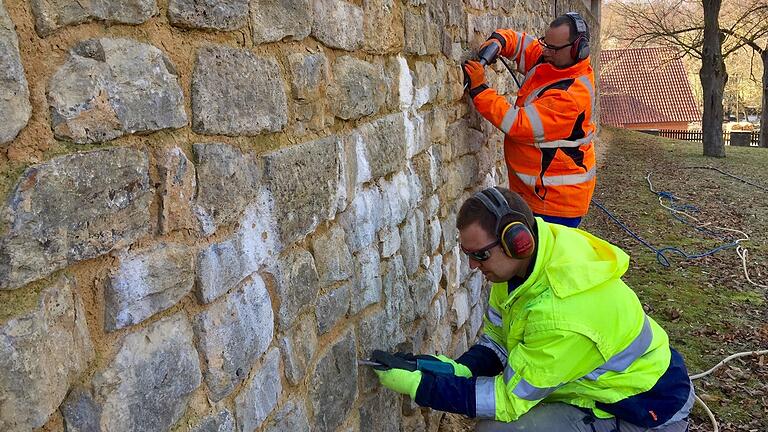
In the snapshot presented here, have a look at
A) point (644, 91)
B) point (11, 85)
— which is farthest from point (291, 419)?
point (644, 91)

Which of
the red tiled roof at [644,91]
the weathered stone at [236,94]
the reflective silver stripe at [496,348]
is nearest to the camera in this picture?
the weathered stone at [236,94]

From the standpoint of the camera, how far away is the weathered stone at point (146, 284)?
4.50 feet

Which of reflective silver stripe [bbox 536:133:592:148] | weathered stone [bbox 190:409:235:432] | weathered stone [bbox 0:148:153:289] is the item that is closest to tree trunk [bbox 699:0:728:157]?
reflective silver stripe [bbox 536:133:592:148]

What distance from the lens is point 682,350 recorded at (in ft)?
16.2

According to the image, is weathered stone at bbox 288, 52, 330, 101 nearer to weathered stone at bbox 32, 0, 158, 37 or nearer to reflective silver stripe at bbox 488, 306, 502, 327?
weathered stone at bbox 32, 0, 158, 37

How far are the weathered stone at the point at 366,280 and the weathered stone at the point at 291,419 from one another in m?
0.47

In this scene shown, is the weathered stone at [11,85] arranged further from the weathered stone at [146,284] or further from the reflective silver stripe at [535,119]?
the reflective silver stripe at [535,119]

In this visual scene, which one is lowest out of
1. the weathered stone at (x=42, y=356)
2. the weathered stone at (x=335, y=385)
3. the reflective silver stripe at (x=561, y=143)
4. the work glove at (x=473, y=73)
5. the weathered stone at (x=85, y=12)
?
the weathered stone at (x=335, y=385)

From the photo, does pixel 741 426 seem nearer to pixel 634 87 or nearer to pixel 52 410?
pixel 52 410

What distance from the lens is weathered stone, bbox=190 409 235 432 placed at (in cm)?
162

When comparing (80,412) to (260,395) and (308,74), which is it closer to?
(260,395)

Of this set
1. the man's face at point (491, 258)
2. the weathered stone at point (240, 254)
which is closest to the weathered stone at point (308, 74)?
the weathered stone at point (240, 254)

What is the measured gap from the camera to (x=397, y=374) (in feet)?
8.30

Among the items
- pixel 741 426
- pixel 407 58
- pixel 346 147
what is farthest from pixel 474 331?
pixel 346 147
